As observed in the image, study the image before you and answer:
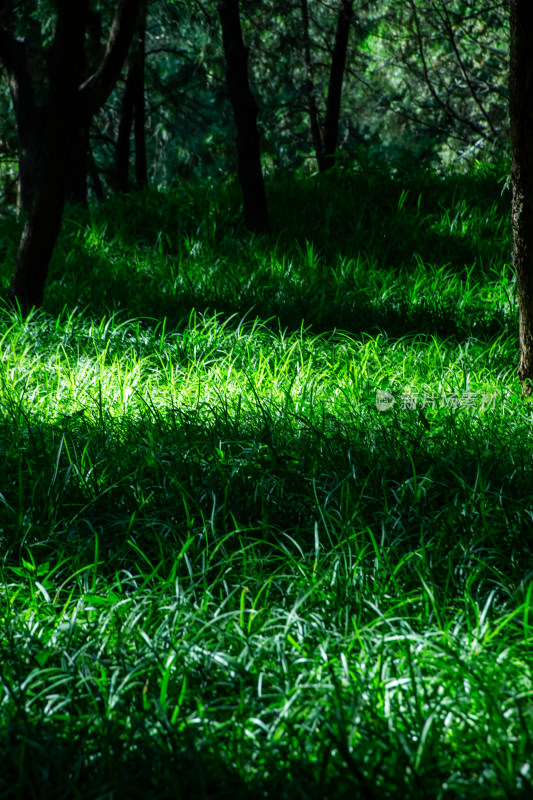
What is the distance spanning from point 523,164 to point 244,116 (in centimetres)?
379

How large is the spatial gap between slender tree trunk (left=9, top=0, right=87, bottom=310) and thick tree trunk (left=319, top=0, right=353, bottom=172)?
5.16 meters

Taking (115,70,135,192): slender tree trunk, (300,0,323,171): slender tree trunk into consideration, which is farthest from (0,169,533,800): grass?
(300,0,323,171): slender tree trunk

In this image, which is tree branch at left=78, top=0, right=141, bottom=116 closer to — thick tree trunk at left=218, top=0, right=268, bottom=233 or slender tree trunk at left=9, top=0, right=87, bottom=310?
slender tree trunk at left=9, top=0, right=87, bottom=310

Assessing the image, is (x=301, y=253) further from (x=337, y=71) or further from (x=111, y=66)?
(x=337, y=71)

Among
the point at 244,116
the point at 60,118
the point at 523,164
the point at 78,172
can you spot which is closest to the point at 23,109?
the point at 78,172

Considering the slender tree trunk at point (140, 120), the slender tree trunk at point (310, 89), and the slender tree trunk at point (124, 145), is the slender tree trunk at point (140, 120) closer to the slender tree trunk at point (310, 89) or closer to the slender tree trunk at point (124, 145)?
the slender tree trunk at point (124, 145)

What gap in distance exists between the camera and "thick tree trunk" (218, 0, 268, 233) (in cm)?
678

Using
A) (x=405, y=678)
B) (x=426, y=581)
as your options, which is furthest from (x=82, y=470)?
(x=405, y=678)

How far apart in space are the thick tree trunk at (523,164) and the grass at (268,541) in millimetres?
325

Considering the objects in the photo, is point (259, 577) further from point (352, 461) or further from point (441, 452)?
point (441, 452)

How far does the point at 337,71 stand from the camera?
10984mm

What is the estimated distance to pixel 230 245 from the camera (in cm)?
654

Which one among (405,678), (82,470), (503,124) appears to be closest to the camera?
(405,678)

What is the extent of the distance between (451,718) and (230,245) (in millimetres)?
5331
